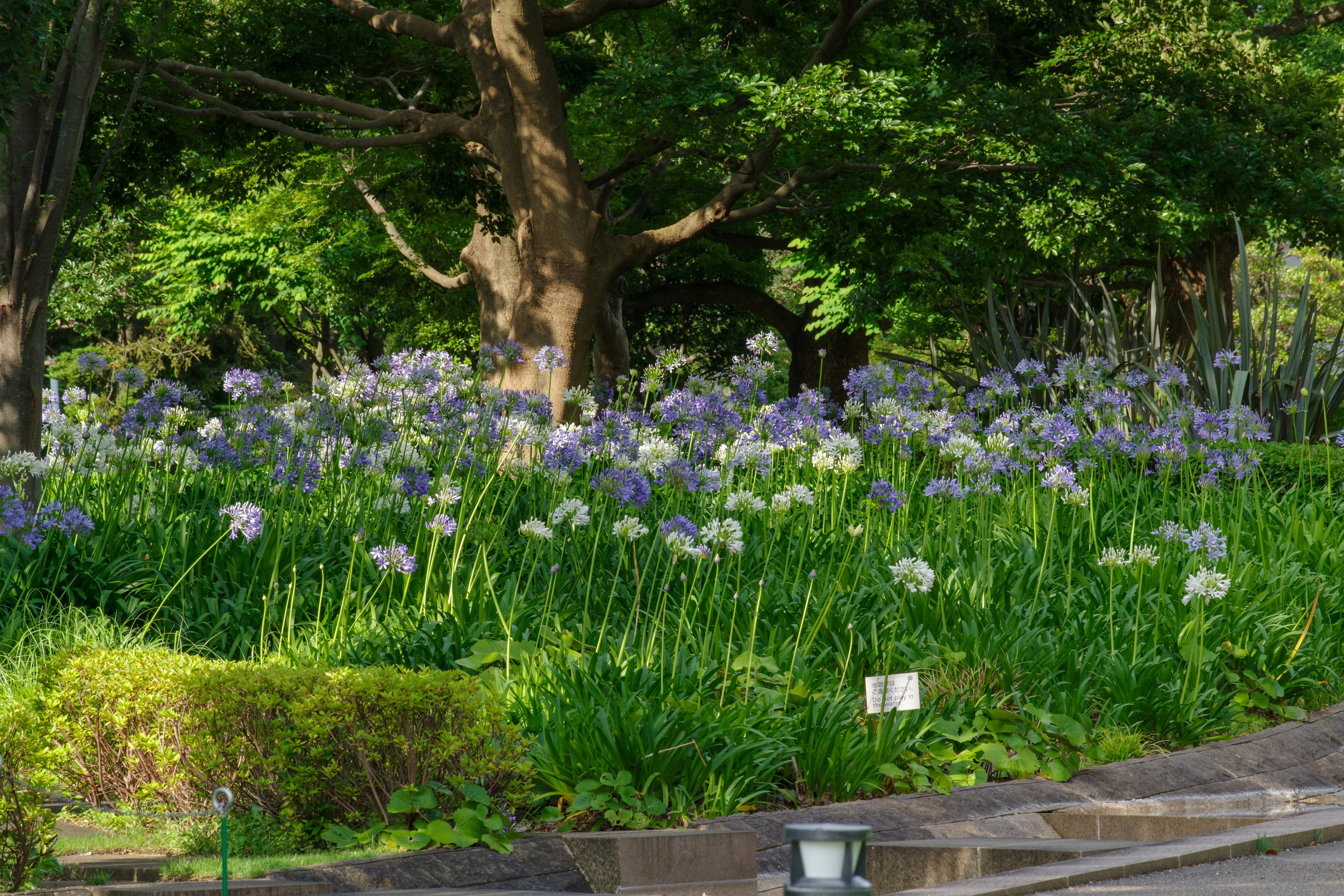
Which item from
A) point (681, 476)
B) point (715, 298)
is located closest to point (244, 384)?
point (681, 476)

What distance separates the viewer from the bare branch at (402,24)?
13633 mm

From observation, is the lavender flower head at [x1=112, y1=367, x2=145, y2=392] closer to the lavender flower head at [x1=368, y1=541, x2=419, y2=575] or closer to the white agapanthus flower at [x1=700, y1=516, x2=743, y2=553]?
the lavender flower head at [x1=368, y1=541, x2=419, y2=575]

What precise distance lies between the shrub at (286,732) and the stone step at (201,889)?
627mm

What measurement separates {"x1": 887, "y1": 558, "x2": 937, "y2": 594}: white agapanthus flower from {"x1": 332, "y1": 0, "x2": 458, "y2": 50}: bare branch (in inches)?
394

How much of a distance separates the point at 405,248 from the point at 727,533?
15388 mm

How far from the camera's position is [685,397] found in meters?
8.44

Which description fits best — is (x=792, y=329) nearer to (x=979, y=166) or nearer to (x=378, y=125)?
(x=979, y=166)

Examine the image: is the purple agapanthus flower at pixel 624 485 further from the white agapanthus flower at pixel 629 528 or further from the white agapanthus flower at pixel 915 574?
the white agapanthus flower at pixel 915 574

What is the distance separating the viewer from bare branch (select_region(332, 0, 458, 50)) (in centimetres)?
1363

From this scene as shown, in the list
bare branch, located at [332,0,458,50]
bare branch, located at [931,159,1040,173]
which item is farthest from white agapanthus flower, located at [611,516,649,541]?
bare branch, located at [332,0,458,50]

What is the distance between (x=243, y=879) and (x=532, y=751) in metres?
1.34

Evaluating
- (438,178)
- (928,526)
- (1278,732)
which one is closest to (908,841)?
(1278,732)

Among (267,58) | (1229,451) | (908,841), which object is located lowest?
(908,841)

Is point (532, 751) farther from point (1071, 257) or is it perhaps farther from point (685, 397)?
point (1071, 257)
